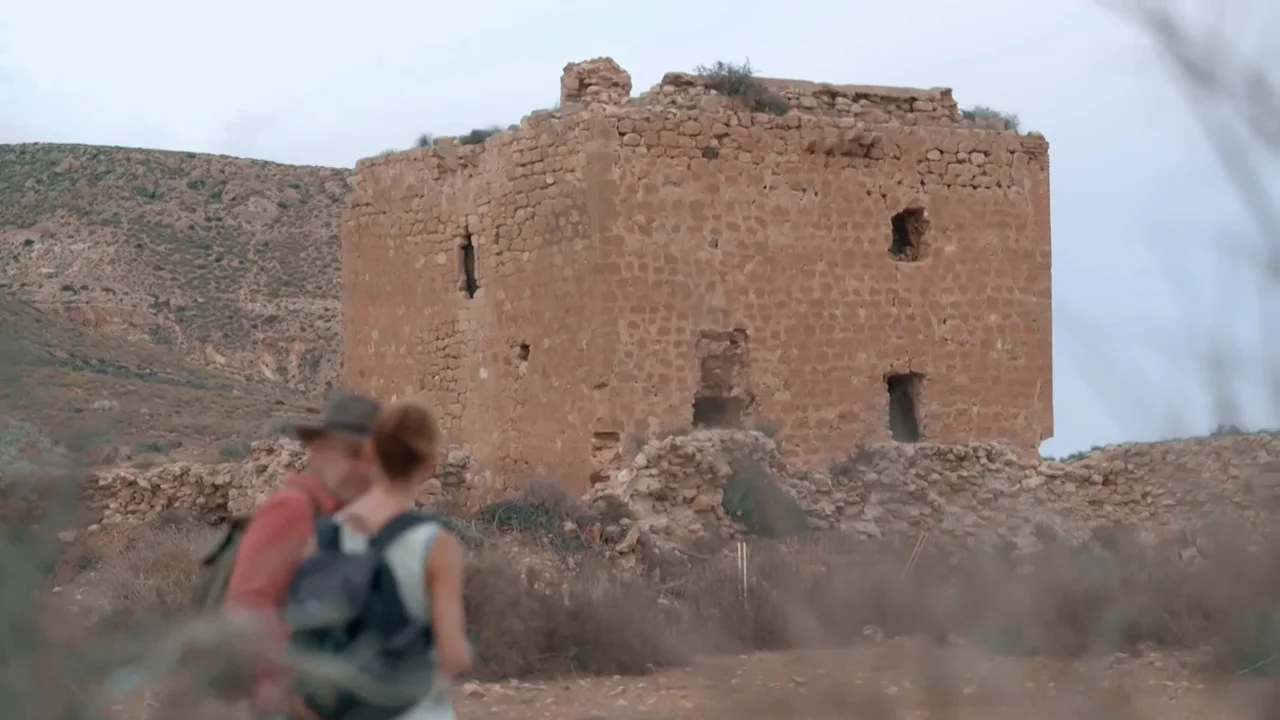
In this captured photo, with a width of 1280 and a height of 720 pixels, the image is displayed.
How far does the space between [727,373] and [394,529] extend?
30.2 ft

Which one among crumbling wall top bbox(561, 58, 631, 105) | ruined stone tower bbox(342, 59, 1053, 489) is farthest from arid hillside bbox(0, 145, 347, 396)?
crumbling wall top bbox(561, 58, 631, 105)

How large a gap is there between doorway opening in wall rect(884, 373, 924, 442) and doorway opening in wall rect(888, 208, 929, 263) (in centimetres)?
98

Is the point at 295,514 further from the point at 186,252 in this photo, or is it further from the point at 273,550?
the point at 186,252

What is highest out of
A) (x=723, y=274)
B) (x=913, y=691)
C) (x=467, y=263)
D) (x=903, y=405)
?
(x=467, y=263)

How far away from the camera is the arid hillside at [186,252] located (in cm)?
3622

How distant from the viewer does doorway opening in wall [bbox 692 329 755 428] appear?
13398mm

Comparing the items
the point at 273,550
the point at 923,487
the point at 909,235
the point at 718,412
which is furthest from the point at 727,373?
the point at 273,550

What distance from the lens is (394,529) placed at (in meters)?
4.38

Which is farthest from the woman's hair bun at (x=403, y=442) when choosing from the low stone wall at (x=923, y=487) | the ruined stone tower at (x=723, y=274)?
the ruined stone tower at (x=723, y=274)

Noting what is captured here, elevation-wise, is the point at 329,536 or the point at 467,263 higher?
the point at 467,263

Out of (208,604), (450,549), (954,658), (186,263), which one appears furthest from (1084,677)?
(186,263)

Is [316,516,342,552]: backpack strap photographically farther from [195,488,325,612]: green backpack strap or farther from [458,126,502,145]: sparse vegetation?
[458,126,502,145]: sparse vegetation

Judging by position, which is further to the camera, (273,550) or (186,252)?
(186,252)

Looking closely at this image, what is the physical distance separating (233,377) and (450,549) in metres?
31.6
